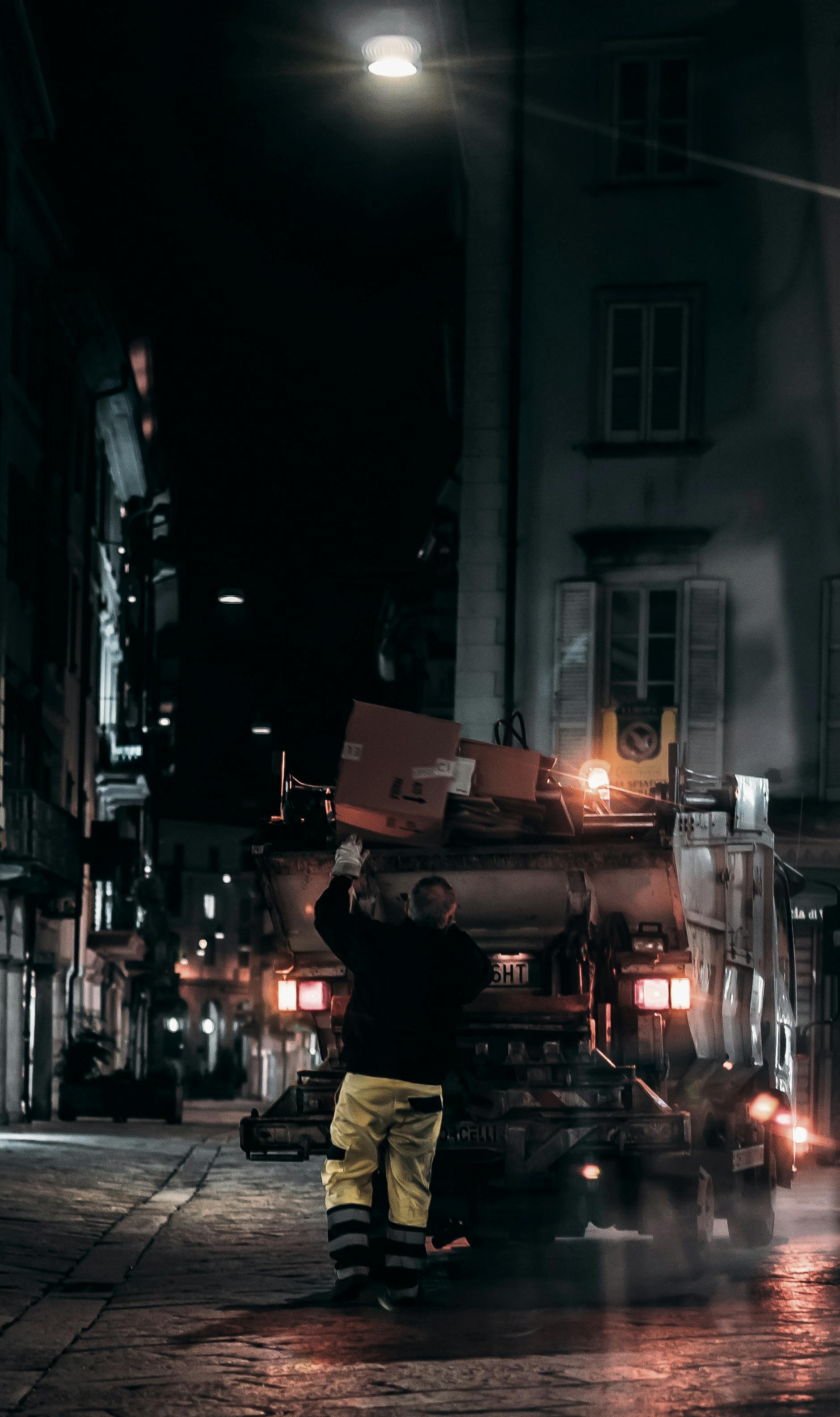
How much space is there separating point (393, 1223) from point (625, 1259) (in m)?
2.57

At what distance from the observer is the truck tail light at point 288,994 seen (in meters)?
11.0

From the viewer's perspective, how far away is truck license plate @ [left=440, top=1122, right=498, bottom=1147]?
31.9 ft

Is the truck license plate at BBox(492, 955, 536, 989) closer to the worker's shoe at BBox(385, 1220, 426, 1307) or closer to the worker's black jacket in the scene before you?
the worker's black jacket

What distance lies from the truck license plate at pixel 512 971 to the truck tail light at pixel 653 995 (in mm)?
684

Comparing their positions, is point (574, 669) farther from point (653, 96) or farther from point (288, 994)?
point (288, 994)

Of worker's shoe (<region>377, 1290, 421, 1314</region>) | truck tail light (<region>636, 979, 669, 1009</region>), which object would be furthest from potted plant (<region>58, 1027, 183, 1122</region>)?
worker's shoe (<region>377, 1290, 421, 1314</region>)

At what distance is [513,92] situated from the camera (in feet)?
82.6

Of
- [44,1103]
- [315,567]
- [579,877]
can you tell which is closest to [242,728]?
[44,1103]

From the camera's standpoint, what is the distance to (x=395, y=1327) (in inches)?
306

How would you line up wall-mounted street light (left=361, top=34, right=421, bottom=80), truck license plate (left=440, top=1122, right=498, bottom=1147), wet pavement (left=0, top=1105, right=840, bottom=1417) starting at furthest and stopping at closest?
wall-mounted street light (left=361, top=34, right=421, bottom=80) → truck license plate (left=440, top=1122, right=498, bottom=1147) → wet pavement (left=0, top=1105, right=840, bottom=1417)

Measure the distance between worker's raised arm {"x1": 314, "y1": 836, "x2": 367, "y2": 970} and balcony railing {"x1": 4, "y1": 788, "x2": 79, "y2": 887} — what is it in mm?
20201

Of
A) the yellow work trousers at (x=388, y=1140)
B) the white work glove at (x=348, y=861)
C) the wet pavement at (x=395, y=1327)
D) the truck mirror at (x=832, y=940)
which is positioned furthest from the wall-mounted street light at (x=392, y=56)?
the truck mirror at (x=832, y=940)

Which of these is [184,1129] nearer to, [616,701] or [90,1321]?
[616,701]

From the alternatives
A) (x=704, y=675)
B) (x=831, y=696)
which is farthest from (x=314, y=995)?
(x=831, y=696)
